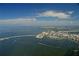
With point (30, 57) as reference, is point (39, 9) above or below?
above

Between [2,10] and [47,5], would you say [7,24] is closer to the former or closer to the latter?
[2,10]

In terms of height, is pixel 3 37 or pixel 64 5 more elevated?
pixel 64 5

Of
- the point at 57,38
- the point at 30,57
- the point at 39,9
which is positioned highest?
the point at 39,9

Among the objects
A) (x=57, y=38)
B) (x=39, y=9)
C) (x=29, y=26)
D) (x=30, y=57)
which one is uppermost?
(x=39, y=9)

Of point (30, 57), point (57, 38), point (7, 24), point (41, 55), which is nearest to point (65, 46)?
point (57, 38)

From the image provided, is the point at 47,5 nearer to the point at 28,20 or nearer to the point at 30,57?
the point at 28,20

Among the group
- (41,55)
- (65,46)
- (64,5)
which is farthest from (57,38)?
(64,5)
